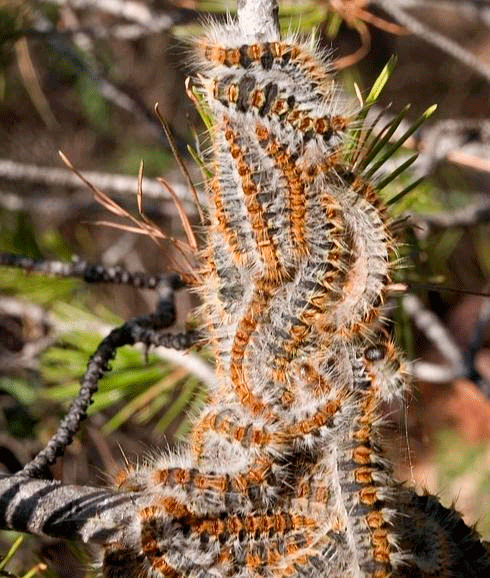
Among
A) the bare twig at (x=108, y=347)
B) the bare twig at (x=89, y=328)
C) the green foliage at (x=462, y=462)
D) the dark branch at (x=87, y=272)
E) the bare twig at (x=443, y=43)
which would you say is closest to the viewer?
the bare twig at (x=108, y=347)

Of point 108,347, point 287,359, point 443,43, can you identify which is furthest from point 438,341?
point 287,359

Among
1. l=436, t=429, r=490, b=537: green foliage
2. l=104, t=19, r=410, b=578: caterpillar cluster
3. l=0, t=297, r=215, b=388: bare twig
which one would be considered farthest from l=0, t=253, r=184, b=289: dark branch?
l=436, t=429, r=490, b=537: green foliage

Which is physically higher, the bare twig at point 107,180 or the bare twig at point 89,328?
the bare twig at point 107,180

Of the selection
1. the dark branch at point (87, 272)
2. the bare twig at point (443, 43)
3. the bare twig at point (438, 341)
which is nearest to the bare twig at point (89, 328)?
the dark branch at point (87, 272)

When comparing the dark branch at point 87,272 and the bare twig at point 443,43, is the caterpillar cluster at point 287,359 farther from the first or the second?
the bare twig at point 443,43

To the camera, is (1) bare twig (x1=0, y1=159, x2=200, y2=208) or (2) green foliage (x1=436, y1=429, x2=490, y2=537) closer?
(1) bare twig (x1=0, y1=159, x2=200, y2=208)

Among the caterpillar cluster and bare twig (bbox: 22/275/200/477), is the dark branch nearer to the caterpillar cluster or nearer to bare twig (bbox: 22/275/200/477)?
bare twig (bbox: 22/275/200/477)

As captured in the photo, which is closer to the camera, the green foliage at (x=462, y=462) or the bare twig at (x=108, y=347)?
the bare twig at (x=108, y=347)
